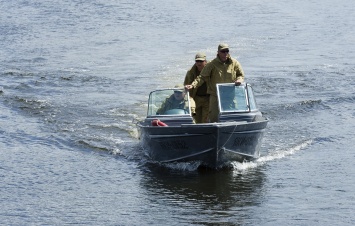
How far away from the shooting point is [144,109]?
23.0 meters

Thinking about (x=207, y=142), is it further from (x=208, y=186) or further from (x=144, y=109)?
(x=144, y=109)

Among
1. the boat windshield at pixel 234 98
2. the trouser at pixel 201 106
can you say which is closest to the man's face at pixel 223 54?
the boat windshield at pixel 234 98

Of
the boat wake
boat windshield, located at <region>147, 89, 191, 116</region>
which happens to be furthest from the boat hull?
boat windshield, located at <region>147, 89, 191, 116</region>

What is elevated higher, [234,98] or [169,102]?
[234,98]

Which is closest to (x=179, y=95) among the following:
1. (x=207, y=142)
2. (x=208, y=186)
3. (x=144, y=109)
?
(x=207, y=142)

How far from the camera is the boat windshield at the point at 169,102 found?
679 inches

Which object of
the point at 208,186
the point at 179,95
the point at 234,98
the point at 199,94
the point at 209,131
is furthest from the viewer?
the point at 199,94

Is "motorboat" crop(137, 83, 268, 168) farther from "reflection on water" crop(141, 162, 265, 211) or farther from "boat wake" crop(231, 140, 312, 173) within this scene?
"reflection on water" crop(141, 162, 265, 211)

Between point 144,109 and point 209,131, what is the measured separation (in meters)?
7.05

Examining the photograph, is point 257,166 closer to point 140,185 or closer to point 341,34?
point 140,185

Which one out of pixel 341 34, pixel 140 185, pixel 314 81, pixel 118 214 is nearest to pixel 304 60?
pixel 314 81

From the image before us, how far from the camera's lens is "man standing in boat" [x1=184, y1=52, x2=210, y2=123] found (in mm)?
17900

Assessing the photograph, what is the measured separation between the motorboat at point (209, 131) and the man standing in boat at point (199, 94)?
2.28ft

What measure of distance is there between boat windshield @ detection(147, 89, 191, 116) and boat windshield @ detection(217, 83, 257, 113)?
0.72 meters
